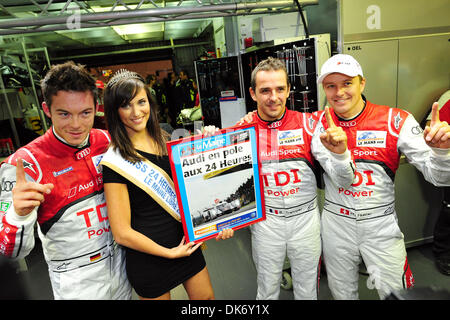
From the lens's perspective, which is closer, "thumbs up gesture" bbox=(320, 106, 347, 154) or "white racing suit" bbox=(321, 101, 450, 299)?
"thumbs up gesture" bbox=(320, 106, 347, 154)

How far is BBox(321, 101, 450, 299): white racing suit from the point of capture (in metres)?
1.51

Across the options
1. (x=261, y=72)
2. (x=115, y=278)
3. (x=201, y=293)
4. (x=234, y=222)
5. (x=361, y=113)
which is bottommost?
(x=201, y=293)

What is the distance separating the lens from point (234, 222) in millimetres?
1419

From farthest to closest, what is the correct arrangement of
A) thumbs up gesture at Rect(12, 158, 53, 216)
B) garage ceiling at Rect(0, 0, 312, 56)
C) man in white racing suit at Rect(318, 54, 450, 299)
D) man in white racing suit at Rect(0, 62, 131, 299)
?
1. garage ceiling at Rect(0, 0, 312, 56)
2. man in white racing suit at Rect(318, 54, 450, 299)
3. man in white racing suit at Rect(0, 62, 131, 299)
4. thumbs up gesture at Rect(12, 158, 53, 216)

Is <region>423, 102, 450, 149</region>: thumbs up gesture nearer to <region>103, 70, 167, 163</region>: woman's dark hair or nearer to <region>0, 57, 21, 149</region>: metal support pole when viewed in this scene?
<region>103, 70, 167, 163</region>: woman's dark hair

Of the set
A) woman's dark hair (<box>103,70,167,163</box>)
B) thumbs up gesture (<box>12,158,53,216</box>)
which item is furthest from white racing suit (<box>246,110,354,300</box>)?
thumbs up gesture (<box>12,158,53,216</box>)

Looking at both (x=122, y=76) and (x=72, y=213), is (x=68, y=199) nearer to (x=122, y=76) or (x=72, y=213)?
(x=72, y=213)

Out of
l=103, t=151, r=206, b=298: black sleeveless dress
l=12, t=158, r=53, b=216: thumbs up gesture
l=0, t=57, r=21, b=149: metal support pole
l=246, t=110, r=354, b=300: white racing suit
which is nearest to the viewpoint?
l=12, t=158, r=53, b=216: thumbs up gesture

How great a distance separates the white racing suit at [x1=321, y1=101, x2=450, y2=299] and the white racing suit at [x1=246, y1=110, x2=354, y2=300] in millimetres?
164

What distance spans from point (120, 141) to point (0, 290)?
763mm

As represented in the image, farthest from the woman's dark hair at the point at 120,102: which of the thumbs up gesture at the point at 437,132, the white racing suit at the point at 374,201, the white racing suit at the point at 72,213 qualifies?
the thumbs up gesture at the point at 437,132

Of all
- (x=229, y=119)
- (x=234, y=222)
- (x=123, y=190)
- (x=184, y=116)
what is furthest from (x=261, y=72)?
(x=184, y=116)

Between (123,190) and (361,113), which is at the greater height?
(361,113)

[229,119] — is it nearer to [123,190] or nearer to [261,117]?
[261,117]
